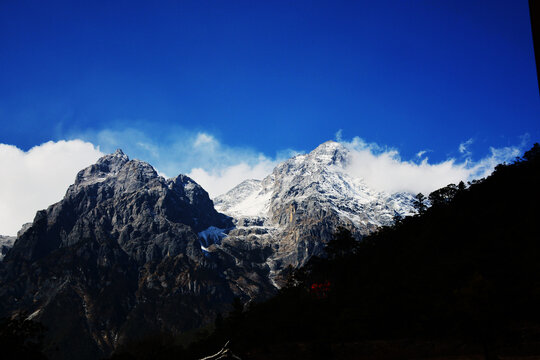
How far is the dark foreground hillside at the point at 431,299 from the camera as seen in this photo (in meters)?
52.4

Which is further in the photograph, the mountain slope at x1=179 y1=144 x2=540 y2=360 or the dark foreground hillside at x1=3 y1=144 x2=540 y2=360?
the dark foreground hillside at x1=3 y1=144 x2=540 y2=360

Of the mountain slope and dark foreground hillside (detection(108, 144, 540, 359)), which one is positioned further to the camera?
dark foreground hillside (detection(108, 144, 540, 359))

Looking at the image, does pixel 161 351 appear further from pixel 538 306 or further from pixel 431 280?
pixel 538 306

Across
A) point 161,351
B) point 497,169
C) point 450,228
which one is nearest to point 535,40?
point 161,351

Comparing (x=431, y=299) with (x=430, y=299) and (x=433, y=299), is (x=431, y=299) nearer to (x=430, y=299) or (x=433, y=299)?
(x=430, y=299)

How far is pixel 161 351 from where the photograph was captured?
8338 cm

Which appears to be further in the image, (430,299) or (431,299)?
(430,299)

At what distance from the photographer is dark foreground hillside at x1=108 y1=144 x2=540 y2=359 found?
5244 cm

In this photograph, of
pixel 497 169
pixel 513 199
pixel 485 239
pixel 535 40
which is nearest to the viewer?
pixel 535 40

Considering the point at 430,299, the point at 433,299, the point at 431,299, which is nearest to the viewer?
the point at 433,299

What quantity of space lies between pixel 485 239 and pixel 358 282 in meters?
32.0

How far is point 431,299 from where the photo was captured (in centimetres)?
6938

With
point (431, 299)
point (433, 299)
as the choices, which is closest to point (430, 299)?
point (431, 299)

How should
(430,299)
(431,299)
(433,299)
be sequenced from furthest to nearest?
(430,299)
(431,299)
(433,299)
